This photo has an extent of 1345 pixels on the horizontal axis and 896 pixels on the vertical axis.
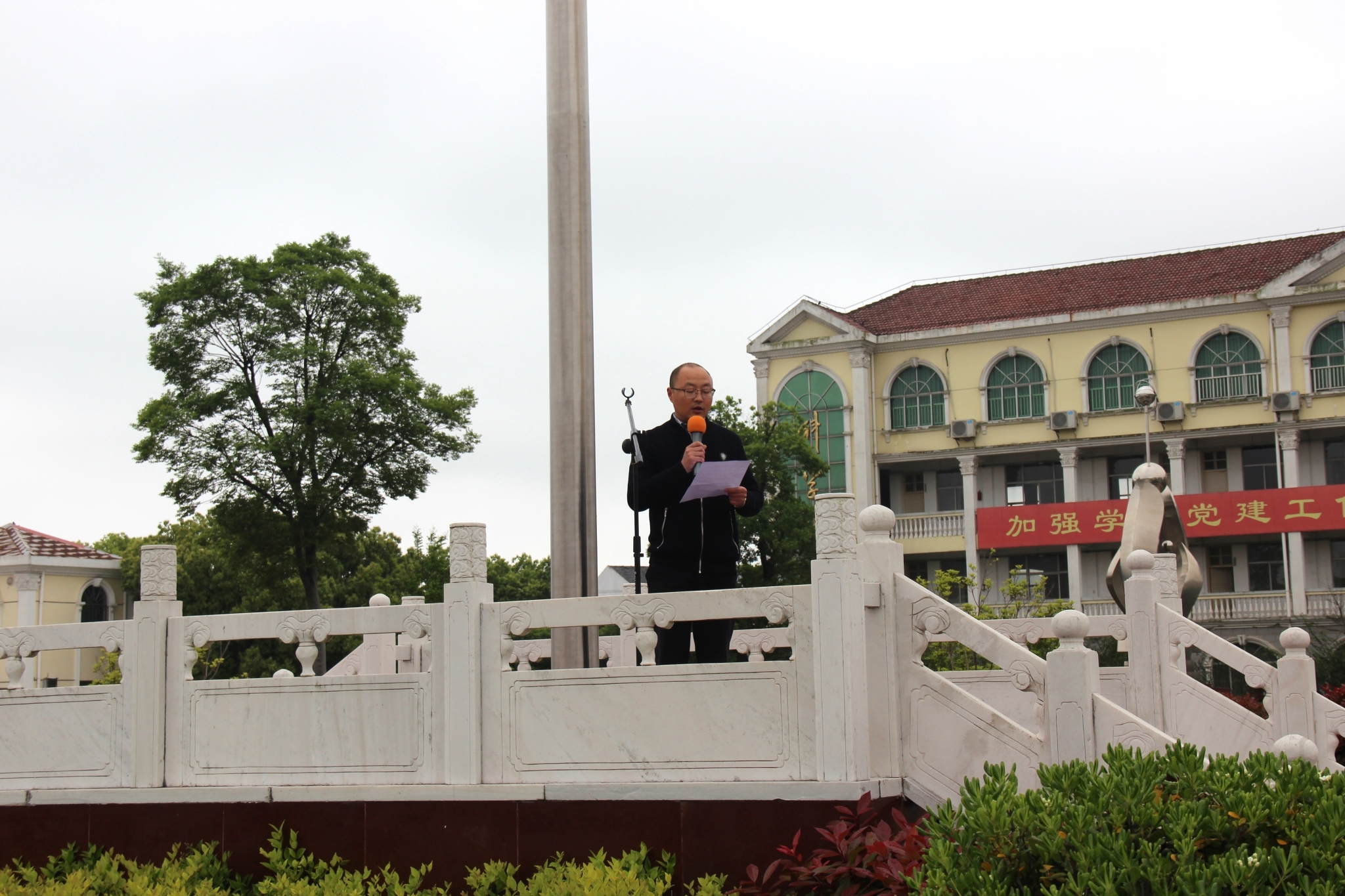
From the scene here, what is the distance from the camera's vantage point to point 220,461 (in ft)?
109

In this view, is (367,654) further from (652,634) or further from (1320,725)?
(1320,725)

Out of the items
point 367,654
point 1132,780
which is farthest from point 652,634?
point 367,654

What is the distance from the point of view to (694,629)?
666 cm

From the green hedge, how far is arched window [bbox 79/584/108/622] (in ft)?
124

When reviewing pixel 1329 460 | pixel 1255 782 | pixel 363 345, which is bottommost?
pixel 1255 782

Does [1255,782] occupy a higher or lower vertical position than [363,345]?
lower

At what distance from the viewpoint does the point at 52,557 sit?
4031 cm

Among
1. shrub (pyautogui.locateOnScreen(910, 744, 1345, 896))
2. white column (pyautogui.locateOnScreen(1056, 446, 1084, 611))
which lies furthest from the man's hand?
white column (pyautogui.locateOnScreen(1056, 446, 1084, 611))

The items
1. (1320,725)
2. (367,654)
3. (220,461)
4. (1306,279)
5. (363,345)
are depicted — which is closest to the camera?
(1320,725)

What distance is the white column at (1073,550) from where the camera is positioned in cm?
4181

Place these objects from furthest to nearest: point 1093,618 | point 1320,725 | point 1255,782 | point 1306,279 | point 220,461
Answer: point 1306,279, point 220,461, point 1320,725, point 1093,618, point 1255,782

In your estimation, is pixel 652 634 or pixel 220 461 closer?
pixel 652 634

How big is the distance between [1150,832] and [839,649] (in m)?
1.91

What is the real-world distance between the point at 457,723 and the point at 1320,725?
6.38m
